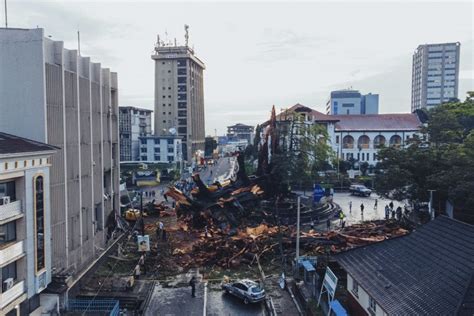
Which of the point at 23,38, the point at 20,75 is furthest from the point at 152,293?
the point at 23,38

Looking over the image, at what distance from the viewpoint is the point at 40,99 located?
63.1 ft

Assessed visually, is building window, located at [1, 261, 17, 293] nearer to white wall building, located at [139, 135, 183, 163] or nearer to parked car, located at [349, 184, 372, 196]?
parked car, located at [349, 184, 372, 196]

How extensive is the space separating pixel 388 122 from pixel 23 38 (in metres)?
73.4

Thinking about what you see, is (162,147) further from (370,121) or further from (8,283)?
(8,283)

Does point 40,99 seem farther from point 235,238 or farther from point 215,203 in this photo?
point 215,203

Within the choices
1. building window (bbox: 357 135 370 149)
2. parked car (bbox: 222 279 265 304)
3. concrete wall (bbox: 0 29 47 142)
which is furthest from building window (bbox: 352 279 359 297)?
building window (bbox: 357 135 370 149)

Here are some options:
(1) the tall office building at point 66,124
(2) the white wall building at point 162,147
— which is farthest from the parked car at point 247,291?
(2) the white wall building at point 162,147

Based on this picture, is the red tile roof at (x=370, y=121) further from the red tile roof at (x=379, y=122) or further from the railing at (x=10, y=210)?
the railing at (x=10, y=210)

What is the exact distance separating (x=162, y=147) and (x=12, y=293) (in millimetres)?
78254

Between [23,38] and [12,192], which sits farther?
[23,38]

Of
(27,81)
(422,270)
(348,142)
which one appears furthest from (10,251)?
(348,142)

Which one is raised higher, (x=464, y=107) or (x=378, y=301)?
(x=464, y=107)

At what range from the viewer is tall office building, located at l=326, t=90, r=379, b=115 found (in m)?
148

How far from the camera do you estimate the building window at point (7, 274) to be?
15944 millimetres
